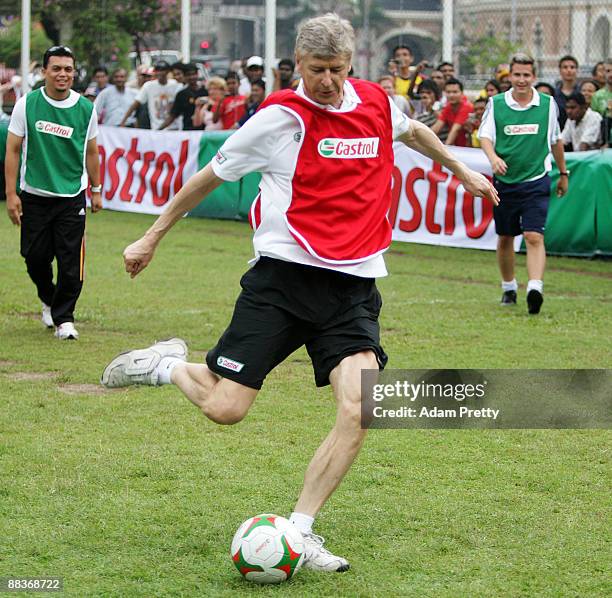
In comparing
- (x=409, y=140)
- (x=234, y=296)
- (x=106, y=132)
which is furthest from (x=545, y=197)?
(x=106, y=132)

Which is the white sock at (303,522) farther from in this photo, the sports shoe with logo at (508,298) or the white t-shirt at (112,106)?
the white t-shirt at (112,106)

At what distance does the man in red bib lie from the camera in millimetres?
4969

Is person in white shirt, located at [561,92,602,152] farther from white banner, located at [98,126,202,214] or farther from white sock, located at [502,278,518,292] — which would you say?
white banner, located at [98,126,202,214]

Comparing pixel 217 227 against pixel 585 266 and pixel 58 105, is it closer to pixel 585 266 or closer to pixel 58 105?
pixel 585 266

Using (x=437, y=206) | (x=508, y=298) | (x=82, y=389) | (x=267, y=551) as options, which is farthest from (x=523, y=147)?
(x=267, y=551)

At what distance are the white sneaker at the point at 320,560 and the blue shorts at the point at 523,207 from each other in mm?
6850

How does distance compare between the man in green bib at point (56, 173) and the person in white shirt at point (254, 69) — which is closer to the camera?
the man in green bib at point (56, 173)

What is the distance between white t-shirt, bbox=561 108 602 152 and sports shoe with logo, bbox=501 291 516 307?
13.9 ft

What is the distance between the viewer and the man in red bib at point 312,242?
16.3ft

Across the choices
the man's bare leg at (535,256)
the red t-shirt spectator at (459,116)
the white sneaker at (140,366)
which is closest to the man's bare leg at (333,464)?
the white sneaker at (140,366)

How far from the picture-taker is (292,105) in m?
5.07

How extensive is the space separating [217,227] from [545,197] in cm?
755

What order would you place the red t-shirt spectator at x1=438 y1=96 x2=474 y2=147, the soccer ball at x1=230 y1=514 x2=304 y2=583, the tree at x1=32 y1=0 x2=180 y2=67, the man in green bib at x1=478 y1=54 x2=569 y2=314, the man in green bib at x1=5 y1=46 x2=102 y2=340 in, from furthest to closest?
the tree at x1=32 y1=0 x2=180 y2=67
the red t-shirt spectator at x1=438 y1=96 x2=474 y2=147
the man in green bib at x1=478 y1=54 x2=569 y2=314
the man in green bib at x1=5 y1=46 x2=102 y2=340
the soccer ball at x1=230 y1=514 x2=304 y2=583

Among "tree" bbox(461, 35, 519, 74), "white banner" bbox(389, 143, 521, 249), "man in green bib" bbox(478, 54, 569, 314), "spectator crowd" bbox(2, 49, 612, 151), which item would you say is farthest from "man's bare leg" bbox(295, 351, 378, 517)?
"tree" bbox(461, 35, 519, 74)
